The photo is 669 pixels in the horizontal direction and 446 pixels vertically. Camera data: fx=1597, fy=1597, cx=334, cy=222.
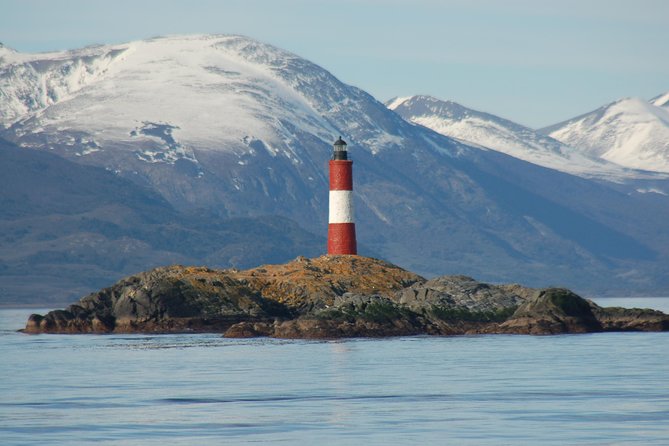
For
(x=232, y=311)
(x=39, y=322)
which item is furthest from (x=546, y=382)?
(x=39, y=322)

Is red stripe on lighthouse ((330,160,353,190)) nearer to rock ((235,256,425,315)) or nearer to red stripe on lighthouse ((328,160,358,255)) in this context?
red stripe on lighthouse ((328,160,358,255))

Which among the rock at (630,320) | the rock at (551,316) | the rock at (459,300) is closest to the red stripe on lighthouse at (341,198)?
the rock at (459,300)

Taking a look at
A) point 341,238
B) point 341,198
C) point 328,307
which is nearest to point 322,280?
point 341,198

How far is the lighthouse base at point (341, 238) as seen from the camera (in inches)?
4122

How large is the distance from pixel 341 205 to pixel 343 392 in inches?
1853

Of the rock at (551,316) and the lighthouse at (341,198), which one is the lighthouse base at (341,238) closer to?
the lighthouse at (341,198)

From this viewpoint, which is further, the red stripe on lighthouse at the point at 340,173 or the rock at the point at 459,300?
the red stripe on lighthouse at the point at 340,173

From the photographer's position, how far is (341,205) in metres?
102

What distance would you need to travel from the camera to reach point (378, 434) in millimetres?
43656

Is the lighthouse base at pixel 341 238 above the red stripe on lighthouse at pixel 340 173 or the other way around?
the other way around

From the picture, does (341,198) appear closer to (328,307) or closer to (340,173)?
(340,173)

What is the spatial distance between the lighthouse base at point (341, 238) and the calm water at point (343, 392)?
20843 mm

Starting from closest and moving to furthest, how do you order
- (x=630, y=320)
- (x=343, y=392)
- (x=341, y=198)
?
1. (x=343, y=392)
2. (x=630, y=320)
3. (x=341, y=198)

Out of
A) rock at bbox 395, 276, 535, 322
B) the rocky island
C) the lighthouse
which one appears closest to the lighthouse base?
the lighthouse
